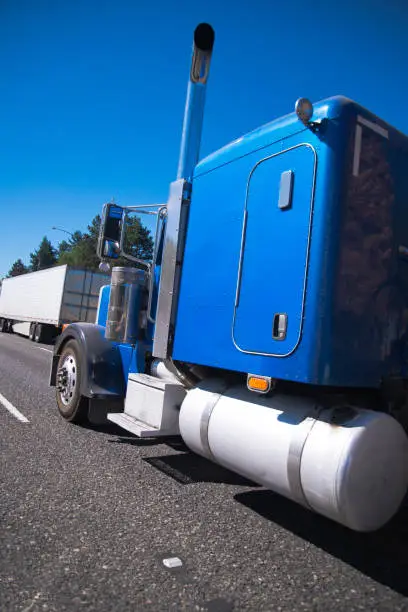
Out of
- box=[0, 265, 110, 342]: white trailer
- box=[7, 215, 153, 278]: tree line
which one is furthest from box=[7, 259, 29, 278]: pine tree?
box=[0, 265, 110, 342]: white trailer

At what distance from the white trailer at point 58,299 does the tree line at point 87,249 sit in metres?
0.62

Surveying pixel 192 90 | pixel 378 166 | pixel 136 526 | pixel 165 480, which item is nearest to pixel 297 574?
pixel 136 526

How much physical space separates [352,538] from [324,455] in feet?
3.64

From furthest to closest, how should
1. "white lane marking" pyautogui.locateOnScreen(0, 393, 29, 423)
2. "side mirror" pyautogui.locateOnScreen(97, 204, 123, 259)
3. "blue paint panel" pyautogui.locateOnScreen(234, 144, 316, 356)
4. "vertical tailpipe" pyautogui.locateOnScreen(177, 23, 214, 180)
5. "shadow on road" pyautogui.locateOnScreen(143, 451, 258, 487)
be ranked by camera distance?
"white lane marking" pyautogui.locateOnScreen(0, 393, 29, 423)
"side mirror" pyautogui.locateOnScreen(97, 204, 123, 259)
"vertical tailpipe" pyautogui.locateOnScreen(177, 23, 214, 180)
"shadow on road" pyautogui.locateOnScreen(143, 451, 258, 487)
"blue paint panel" pyautogui.locateOnScreen(234, 144, 316, 356)

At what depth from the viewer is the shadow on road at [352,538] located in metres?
2.71

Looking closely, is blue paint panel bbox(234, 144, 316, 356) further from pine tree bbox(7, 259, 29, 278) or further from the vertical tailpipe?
pine tree bbox(7, 259, 29, 278)

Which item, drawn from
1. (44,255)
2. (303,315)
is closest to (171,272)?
(303,315)

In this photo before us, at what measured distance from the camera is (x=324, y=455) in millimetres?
2482

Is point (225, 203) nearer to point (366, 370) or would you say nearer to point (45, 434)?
point (366, 370)

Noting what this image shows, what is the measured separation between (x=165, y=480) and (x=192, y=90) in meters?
3.86

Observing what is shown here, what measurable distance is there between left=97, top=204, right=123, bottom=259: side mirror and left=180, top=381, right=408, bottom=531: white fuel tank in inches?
101

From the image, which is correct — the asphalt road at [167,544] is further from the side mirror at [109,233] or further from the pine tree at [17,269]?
the pine tree at [17,269]

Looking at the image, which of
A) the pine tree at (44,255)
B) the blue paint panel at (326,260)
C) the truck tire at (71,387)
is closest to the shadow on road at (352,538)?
the blue paint panel at (326,260)

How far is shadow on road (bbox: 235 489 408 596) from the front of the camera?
2705 mm
